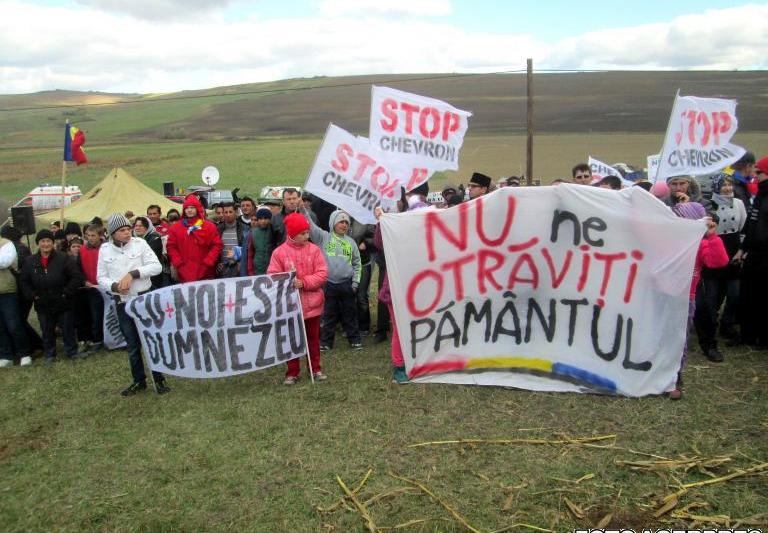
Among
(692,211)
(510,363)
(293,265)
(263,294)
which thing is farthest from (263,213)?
(692,211)

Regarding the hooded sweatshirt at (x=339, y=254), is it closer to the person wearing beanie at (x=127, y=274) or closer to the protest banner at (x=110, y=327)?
the person wearing beanie at (x=127, y=274)

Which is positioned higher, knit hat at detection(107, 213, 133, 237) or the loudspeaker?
knit hat at detection(107, 213, 133, 237)

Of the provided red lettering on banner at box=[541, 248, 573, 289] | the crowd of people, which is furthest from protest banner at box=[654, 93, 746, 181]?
red lettering on banner at box=[541, 248, 573, 289]

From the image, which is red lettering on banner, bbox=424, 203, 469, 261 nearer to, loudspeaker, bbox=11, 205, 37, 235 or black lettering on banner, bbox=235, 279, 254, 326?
black lettering on banner, bbox=235, 279, 254, 326

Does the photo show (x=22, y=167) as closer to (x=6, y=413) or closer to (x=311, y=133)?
(x=311, y=133)

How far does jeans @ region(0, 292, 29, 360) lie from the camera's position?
8680 mm

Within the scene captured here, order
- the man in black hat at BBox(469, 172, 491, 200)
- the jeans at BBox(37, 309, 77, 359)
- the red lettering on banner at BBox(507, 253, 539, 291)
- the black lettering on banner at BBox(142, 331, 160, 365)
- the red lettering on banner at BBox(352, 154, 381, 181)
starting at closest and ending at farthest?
the red lettering on banner at BBox(507, 253, 539, 291)
the black lettering on banner at BBox(142, 331, 160, 365)
the man in black hat at BBox(469, 172, 491, 200)
the red lettering on banner at BBox(352, 154, 381, 181)
the jeans at BBox(37, 309, 77, 359)

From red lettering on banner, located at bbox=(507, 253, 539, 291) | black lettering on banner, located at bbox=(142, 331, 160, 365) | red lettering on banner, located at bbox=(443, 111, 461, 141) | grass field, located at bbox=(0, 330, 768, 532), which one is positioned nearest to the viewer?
grass field, located at bbox=(0, 330, 768, 532)

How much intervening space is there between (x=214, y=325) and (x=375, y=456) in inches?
97.0

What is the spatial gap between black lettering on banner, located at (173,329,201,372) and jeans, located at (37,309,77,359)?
269cm

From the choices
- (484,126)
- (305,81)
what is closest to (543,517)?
(484,126)

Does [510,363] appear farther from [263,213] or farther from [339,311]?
[263,213]

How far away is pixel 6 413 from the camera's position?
684cm

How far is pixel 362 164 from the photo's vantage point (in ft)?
27.3
